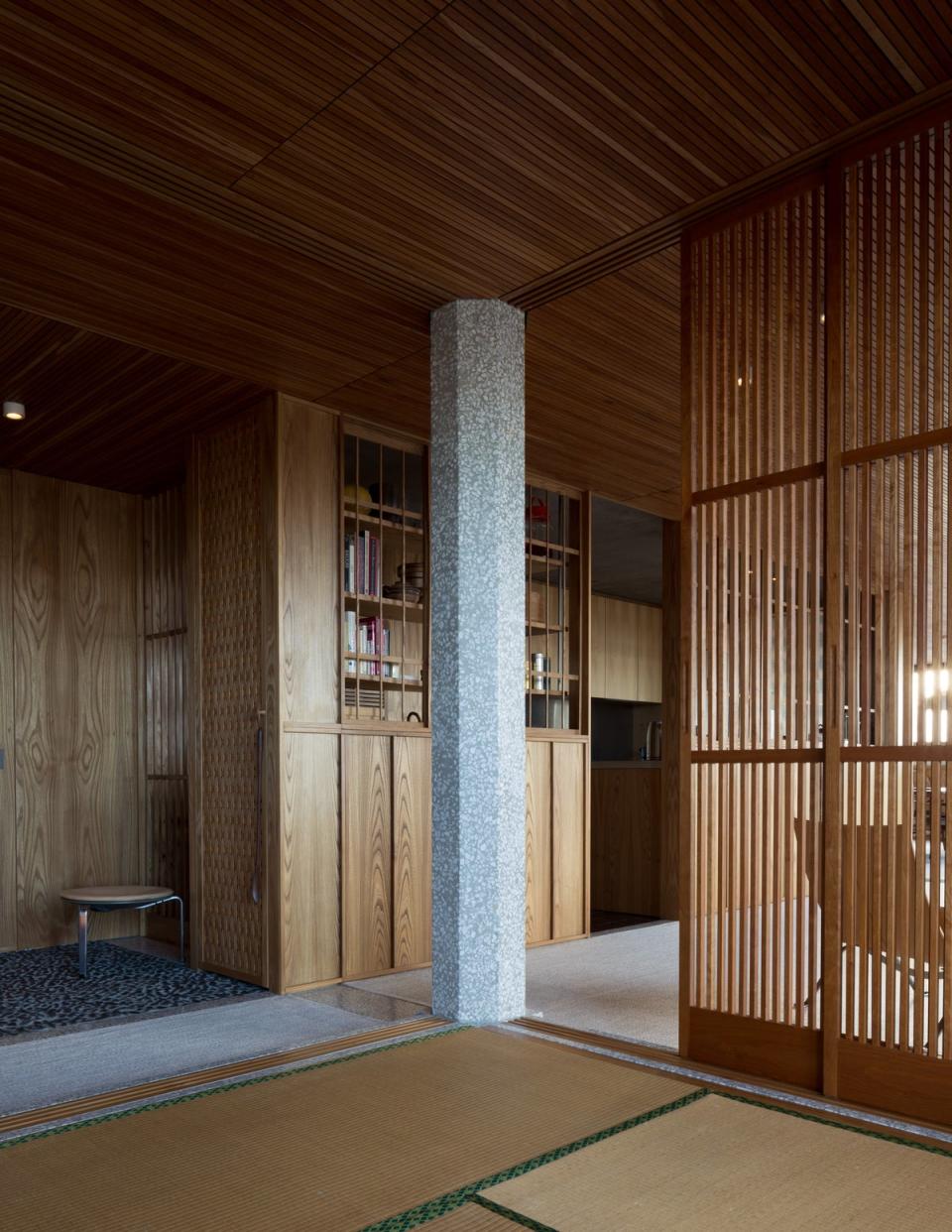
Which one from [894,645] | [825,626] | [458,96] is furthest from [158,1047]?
[458,96]

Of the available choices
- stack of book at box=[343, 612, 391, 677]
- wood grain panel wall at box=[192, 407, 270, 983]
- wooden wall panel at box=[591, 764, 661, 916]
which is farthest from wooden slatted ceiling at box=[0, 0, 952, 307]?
wooden wall panel at box=[591, 764, 661, 916]

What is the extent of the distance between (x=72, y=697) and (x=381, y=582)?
223cm

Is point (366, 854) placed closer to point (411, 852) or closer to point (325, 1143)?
point (411, 852)

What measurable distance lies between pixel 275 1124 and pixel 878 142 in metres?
3.15

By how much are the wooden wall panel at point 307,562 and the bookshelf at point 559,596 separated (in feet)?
4.85

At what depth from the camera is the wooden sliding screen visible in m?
2.83

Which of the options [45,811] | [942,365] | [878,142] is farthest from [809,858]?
[45,811]

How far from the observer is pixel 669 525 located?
748cm

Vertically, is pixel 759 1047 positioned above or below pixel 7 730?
below

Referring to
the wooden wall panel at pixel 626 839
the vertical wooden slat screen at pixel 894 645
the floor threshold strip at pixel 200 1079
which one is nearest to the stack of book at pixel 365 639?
the floor threshold strip at pixel 200 1079

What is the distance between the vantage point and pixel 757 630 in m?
3.30

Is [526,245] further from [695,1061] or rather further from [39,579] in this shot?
[39,579]

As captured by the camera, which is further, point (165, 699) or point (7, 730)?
point (165, 699)

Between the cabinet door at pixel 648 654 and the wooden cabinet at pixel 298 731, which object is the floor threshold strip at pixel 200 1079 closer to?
the wooden cabinet at pixel 298 731
